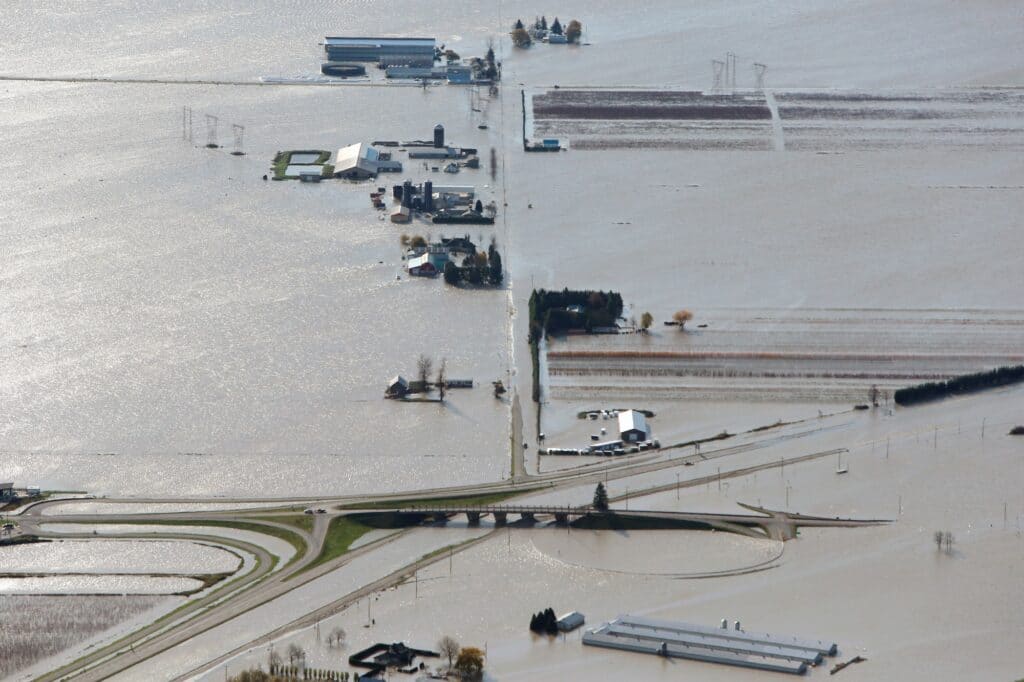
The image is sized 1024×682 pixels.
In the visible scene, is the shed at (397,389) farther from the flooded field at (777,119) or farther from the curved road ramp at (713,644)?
the flooded field at (777,119)

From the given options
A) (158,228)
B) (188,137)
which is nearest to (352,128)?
(188,137)

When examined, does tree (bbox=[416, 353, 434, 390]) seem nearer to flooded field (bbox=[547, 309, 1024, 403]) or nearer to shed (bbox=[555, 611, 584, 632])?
flooded field (bbox=[547, 309, 1024, 403])

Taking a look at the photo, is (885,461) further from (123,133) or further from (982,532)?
(123,133)

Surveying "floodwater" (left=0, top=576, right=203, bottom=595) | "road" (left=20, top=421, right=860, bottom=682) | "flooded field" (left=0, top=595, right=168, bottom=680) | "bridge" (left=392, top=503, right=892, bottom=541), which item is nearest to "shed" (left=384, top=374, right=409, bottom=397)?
"road" (left=20, top=421, right=860, bottom=682)

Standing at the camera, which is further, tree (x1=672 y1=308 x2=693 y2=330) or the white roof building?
the white roof building

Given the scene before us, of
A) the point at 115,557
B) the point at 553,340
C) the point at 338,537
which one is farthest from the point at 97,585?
the point at 553,340

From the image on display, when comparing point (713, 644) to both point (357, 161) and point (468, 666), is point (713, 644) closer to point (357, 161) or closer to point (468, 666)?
point (468, 666)
